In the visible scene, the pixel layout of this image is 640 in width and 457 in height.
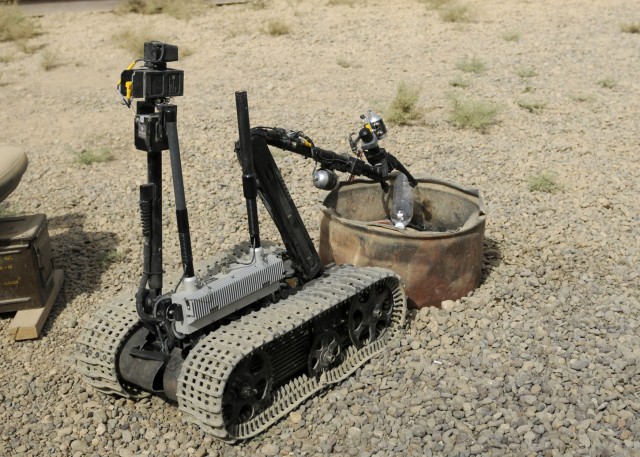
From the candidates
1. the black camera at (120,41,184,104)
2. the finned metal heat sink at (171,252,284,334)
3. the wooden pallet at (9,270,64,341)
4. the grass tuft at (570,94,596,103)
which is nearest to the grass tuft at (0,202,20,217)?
the wooden pallet at (9,270,64,341)

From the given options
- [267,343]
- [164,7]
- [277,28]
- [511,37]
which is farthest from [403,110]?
[164,7]

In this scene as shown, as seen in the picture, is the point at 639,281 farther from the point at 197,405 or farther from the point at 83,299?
the point at 83,299

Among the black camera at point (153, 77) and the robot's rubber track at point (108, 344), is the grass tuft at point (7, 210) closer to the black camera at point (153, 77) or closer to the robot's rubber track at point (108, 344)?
the robot's rubber track at point (108, 344)

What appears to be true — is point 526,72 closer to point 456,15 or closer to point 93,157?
point 456,15

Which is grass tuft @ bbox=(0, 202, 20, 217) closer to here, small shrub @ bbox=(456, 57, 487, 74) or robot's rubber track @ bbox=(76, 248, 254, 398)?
robot's rubber track @ bbox=(76, 248, 254, 398)

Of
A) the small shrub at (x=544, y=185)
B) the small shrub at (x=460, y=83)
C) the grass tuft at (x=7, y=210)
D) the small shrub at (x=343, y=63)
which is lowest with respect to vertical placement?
the grass tuft at (x=7, y=210)

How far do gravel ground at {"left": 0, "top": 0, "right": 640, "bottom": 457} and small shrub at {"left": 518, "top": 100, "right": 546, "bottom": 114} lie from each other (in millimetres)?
135

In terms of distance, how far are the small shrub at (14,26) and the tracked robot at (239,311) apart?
10390 mm

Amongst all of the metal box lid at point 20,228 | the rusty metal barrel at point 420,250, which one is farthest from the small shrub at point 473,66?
the metal box lid at point 20,228

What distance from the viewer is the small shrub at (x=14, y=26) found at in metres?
13.8

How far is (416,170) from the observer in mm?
8484

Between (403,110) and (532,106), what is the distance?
5.88 feet

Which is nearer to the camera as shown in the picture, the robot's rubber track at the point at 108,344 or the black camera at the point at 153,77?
the black camera at the point at 153,77

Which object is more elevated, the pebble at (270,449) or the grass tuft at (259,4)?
the grass tuft at (259,4)
